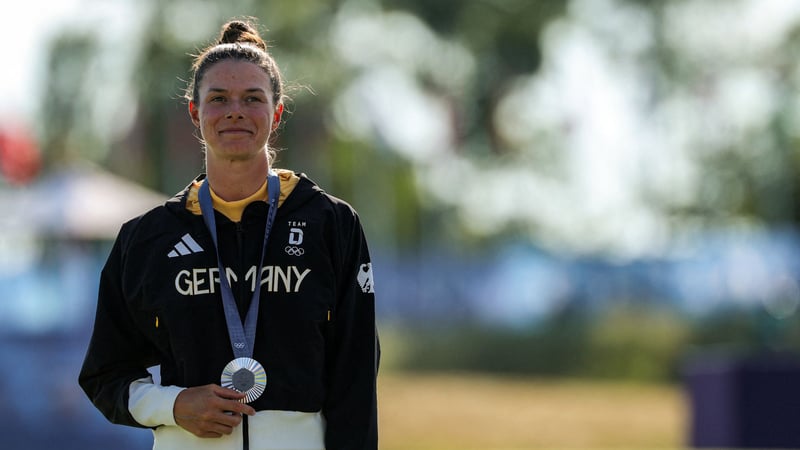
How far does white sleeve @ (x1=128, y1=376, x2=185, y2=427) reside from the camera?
11.7 ft

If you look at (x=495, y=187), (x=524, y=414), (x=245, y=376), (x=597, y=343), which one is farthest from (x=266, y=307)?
(x=495, y=187)

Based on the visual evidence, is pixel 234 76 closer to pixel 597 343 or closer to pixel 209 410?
pixel 209 410

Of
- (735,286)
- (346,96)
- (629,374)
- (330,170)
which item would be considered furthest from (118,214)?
(330,170)

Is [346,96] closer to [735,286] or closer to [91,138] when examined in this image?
[91,138]

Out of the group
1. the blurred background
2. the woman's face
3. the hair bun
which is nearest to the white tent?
the blurred background

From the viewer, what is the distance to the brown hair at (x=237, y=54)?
370 cm

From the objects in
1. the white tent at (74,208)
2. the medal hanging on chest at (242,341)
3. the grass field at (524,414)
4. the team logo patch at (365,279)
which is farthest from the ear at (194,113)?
the white tent at (74,208)

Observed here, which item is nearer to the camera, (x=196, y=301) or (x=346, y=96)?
(x=196, y=301)

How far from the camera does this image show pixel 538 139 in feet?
133

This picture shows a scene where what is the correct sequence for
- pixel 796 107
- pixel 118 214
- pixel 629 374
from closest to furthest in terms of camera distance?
pixel 118 214
pixel 629 374
pixel 796 107

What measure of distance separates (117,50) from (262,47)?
1516 inches

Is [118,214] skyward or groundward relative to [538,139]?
groundward

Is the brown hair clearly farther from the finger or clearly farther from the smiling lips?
the finger

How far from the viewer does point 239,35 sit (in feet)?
12.6
